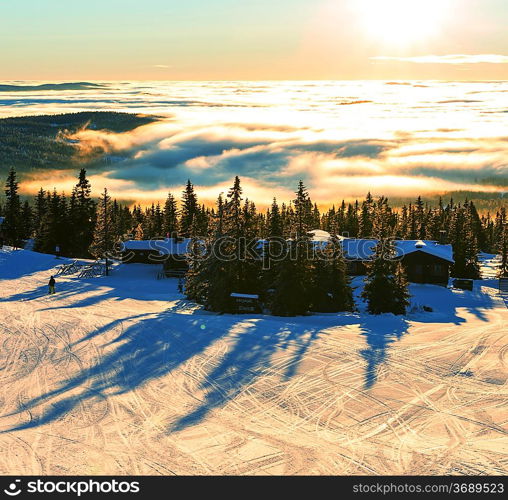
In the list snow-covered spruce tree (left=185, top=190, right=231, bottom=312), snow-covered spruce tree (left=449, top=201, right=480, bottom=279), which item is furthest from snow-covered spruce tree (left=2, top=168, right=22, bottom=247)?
snow-covered spruce tree (left=449, top=201, right=480, bottom=279)

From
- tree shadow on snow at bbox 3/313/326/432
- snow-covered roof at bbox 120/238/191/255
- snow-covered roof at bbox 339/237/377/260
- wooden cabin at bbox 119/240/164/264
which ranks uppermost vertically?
tree shadow on snow at bbox 3/313/326/432

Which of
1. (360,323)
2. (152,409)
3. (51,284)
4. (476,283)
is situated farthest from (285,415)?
(476,283)

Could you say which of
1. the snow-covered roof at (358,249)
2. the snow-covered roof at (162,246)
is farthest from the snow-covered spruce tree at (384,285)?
the snow-covered roof at (162,246)

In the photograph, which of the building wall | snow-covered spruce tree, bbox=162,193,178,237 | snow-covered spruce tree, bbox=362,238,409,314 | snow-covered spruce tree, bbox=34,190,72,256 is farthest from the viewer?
snow-covered spruce tree, bbox=162,193,178,237

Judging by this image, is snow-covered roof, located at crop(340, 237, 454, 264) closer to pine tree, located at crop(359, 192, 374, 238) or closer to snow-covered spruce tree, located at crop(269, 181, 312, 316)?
snow-covered spruce tree, located at crop(269, 181, 312, 316)

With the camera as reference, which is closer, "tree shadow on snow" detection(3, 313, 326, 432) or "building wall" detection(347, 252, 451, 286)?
"tree shadow on snow" detection(3, 313, 326, 432)

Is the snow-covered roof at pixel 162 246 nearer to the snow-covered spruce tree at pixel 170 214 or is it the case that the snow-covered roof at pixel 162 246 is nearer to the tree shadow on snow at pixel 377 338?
the snow-covered spruce tree at pixel 170 214

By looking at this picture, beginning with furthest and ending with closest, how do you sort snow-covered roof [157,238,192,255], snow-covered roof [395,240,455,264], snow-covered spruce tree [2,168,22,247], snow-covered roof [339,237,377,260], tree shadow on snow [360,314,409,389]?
snow-covered spruce tree [2,168,22,247] < snow-covered roof [157,238,192,255] < snow-covered roof [339,237,377,260] < snow-covered roof [395,240,455,264] < tree shadow on snow [360,314,409,389]
